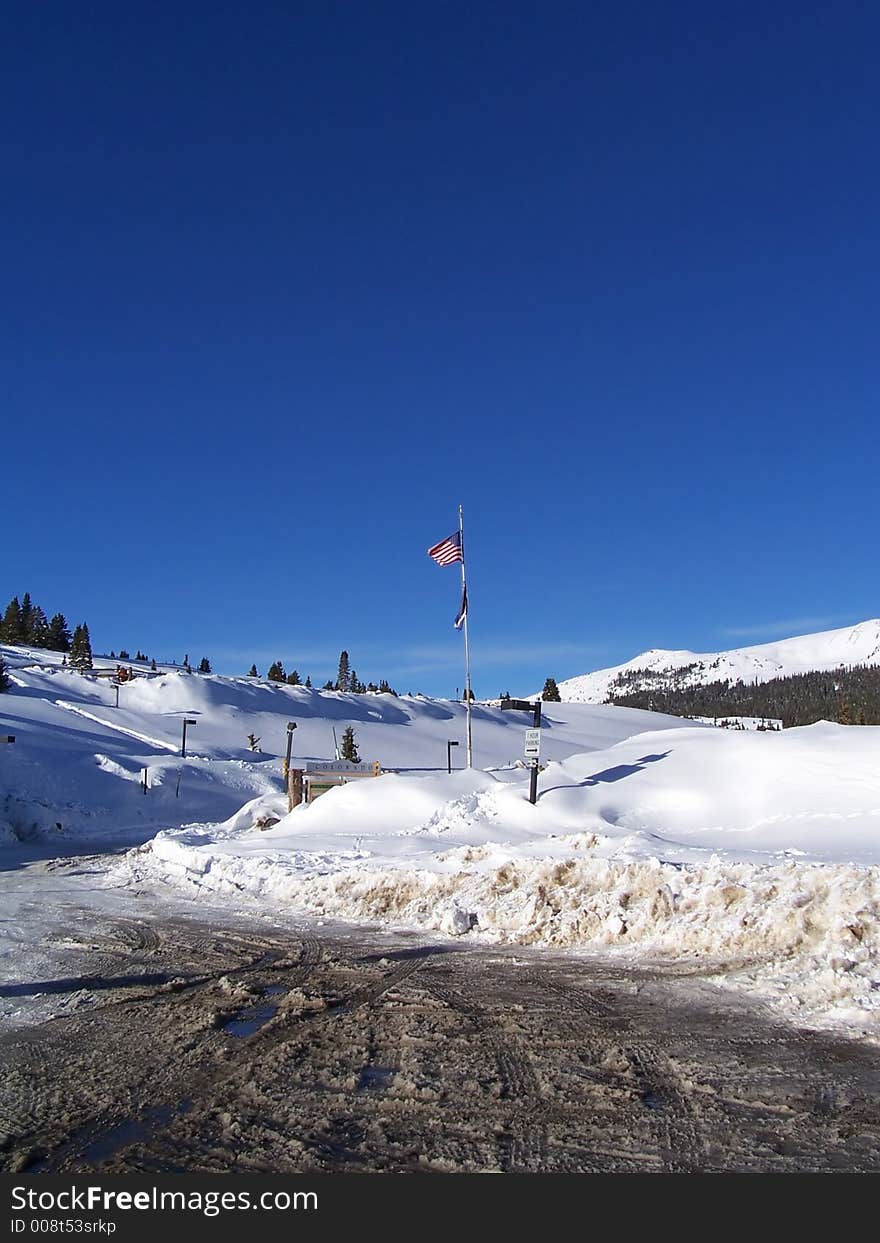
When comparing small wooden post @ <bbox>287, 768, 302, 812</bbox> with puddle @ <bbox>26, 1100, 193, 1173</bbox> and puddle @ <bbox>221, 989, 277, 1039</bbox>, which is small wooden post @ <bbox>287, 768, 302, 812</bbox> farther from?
puddle @ <bbox>26, 1100, 193, 1173</bbox>

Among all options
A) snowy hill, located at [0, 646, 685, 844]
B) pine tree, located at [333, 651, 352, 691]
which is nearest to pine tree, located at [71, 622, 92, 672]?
snowy hill, located at [0, 646, 685, 844]

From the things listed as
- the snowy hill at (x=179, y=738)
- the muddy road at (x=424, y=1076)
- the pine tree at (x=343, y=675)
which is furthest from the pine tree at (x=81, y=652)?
the muddy road at (x=424, y=1076)

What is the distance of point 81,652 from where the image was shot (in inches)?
3989

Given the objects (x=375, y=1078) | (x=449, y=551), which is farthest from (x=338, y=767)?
(x=375, y=1078)

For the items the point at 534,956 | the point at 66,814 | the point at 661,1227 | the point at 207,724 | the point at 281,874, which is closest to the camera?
the point at 661,1227

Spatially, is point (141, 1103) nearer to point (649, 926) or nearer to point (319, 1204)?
point (319, 1204)

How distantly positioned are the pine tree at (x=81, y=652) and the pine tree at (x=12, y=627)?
478 inches

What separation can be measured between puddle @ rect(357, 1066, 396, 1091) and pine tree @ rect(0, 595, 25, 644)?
122m

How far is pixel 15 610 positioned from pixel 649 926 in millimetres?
122009

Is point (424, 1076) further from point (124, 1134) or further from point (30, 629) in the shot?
point (30, 629)


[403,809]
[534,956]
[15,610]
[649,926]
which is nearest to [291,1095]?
[534,956]

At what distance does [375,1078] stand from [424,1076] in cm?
34

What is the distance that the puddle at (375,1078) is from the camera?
213 inches

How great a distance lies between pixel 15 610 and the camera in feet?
375
